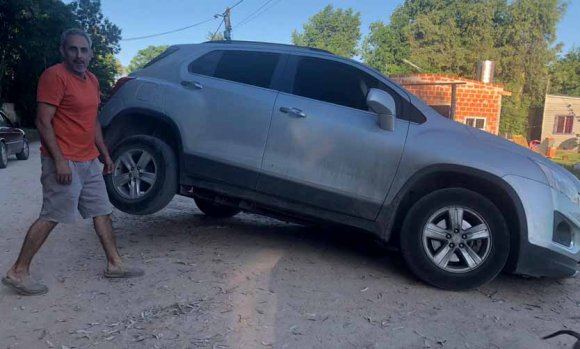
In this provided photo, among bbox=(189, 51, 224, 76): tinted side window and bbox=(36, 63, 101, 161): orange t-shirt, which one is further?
bbox=(189, 51, 224, 76): tinted side window

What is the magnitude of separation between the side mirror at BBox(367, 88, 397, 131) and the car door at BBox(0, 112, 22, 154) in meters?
11.4

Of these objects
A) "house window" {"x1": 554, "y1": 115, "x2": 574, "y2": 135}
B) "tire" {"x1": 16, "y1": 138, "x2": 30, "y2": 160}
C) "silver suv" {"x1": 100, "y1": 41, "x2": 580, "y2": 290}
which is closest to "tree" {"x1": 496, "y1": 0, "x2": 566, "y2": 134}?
"house window" {"x1": 554, "y1": 115, "x2": 574, "y2": 135}

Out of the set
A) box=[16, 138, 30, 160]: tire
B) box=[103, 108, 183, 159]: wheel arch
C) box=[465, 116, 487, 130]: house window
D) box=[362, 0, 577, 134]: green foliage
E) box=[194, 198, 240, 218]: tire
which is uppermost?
box=[362, 0, 577, 134]: green foliage

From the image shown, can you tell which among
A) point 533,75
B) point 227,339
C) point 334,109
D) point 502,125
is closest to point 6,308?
point 227,339

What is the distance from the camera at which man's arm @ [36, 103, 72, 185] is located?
11.7 feet

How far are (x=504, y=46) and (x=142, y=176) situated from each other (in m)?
40.9

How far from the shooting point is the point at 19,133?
1413 centimetres

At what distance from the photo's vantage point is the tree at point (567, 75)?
143 feet

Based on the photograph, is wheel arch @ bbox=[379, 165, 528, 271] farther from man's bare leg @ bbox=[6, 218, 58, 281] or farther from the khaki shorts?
man's bare leg @ bbox=[6, 218, 58, 281]

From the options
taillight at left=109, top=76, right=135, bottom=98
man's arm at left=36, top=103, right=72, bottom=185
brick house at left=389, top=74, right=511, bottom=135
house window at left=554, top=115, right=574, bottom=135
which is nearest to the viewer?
man's arm at left=36, top=103, right=72, bottom=185

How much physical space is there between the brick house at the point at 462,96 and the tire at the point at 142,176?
1649 centimetres

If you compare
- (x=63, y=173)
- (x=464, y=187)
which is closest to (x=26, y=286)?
(x=63, y=173)

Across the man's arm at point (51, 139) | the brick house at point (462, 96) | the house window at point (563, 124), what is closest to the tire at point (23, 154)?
the man's arm at point (51, 139)

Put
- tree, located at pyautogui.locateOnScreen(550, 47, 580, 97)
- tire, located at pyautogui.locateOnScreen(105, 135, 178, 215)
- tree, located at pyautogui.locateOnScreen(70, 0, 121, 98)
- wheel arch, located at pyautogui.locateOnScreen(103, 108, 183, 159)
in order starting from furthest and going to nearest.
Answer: tree, located at pyautogui.locateOnScreen(550, 47, 580, 97), tree, located at pyautogui.locateOnScreen(70, 0, 121, 98), wheel arch, located at pyautogui.locateOnScreen(103, 108, 183, 159), tire, located at pyautogui.locateOnScreen(105, 135, 178, 215)
